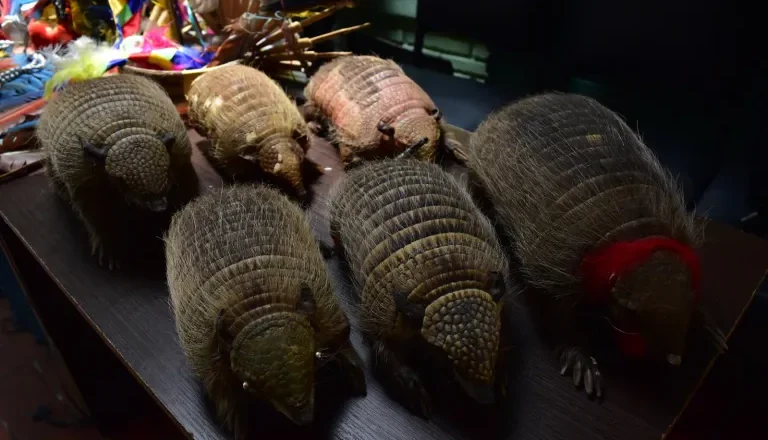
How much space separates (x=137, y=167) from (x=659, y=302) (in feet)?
4.03

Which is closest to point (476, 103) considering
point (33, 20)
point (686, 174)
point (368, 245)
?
point (686, 174)

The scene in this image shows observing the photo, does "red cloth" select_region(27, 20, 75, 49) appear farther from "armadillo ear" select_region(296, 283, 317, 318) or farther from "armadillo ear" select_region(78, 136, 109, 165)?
"armadillo ear" select_region(296, 283, 317, 318)

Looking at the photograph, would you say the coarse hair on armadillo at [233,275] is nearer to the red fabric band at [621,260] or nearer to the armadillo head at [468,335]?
the armadillo head at [468,335]

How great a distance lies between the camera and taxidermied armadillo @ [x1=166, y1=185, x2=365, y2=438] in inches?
37.3

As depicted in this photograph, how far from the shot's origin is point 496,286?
42.2 inches

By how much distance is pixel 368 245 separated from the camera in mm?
1213

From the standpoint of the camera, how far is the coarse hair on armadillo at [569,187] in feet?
3.97

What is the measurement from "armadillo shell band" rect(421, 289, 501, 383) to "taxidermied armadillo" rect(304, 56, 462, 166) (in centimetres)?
70

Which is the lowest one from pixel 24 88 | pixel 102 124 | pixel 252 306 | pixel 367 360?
pixel 367 360

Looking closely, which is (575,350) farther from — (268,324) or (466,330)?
(268,324)

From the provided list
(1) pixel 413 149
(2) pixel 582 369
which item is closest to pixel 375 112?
(1) pixel 413 149

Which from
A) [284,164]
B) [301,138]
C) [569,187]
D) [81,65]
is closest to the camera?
[569,187]

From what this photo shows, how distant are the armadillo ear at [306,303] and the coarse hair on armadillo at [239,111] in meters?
0.71

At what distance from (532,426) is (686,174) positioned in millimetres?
1193
